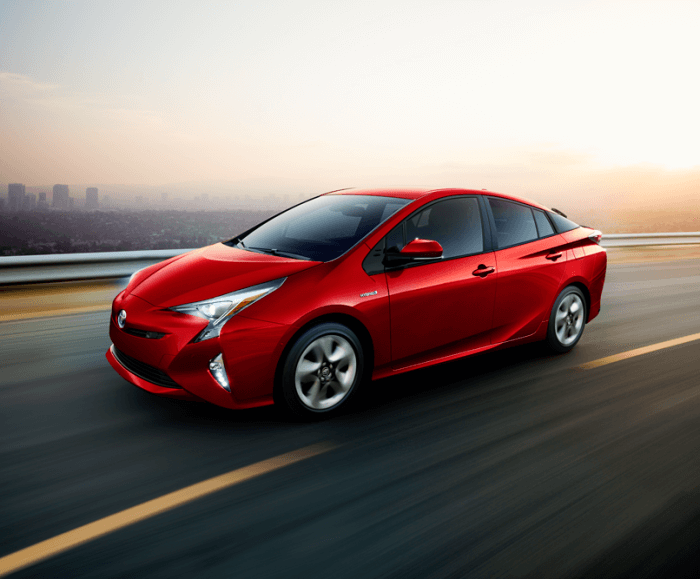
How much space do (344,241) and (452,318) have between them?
99cm

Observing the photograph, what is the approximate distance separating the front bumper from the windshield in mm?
826

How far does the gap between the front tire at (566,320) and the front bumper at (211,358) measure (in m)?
2.92

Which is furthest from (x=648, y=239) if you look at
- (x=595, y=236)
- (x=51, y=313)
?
(x=51, y=313)

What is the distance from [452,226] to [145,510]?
120 inches

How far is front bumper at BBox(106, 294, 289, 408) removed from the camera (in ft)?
12.0

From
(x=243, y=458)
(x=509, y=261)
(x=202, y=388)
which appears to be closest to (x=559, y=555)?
(x=243, y=458)

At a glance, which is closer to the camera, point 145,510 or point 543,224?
point 145,510

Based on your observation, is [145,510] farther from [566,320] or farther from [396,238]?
[566,320]

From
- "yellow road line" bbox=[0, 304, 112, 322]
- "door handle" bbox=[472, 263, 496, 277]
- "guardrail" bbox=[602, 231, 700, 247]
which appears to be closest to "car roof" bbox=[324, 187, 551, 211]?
"door handle" bbox=[472, 263, 496, 277]

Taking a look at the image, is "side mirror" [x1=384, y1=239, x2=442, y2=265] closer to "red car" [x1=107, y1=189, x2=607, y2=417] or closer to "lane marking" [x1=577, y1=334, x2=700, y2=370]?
"red car" [x1=107, y1=189, x2=607, y2=417]

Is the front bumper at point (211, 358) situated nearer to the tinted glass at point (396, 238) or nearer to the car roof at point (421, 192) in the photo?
the tinted glass at point (396, 238)

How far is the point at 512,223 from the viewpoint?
17.5 ft

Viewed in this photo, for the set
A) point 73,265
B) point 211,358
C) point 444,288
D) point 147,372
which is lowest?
point 147,372

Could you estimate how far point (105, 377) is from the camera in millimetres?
4836
